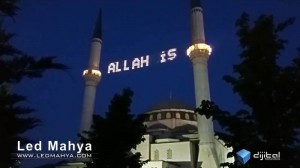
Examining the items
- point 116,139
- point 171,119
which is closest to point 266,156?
point 116,139

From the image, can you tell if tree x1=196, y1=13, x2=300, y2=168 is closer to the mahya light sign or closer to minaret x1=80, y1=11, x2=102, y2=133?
the mahya light sign

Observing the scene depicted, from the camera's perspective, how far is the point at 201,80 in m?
30.2

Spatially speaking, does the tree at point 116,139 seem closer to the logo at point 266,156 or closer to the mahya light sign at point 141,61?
the logo at point 266,156

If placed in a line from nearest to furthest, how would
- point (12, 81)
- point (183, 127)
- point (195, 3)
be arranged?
point (12, 81) → point (195, 3) → point (183, 127)

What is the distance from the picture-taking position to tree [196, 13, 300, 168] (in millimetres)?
7078

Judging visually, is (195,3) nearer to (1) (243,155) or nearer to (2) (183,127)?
(2) (183,127)

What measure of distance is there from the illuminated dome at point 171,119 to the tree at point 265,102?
27009mm

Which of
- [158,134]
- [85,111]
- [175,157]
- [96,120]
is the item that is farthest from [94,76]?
[96,120]

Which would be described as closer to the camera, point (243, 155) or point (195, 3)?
point (243, 155)

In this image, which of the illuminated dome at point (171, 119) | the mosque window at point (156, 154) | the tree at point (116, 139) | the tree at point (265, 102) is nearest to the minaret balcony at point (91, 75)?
the illuminated dome at point (171, 119)

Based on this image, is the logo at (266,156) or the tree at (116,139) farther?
the tree at (116,139)

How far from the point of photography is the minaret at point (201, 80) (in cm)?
2883

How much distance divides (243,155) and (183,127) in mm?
29004

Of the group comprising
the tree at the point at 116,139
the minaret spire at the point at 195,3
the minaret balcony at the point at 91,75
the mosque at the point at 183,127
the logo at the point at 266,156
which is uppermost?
the minaret spire at the point at 195,3
